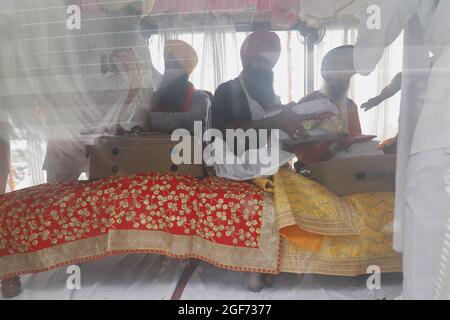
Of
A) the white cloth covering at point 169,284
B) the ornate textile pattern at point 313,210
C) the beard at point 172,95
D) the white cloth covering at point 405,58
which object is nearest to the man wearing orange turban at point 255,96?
the beard at point 172,95

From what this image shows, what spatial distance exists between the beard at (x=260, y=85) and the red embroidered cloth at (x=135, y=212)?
403 millimetres

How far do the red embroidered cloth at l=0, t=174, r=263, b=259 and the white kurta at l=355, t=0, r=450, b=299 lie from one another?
0.55m

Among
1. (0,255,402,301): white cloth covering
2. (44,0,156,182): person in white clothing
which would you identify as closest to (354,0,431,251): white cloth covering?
(0,255,402,301): white cloth covering

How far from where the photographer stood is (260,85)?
1.52 meters

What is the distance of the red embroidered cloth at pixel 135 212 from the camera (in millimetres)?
1375

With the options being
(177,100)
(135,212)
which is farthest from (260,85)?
(135,212)

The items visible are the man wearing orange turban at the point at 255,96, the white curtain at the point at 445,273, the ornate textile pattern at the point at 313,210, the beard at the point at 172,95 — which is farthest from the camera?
the beard at the point at 172,95

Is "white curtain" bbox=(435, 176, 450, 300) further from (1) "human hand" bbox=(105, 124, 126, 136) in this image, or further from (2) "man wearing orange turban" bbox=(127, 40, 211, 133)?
(1) "human hand" bbox=(105, 124, 126, 136)

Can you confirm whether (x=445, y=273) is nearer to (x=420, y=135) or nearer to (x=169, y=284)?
(x=420, y=135)

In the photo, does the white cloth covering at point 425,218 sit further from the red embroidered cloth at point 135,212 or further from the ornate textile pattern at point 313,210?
the red embroidered cloth at point 135,212

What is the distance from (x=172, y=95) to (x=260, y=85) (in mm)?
433
